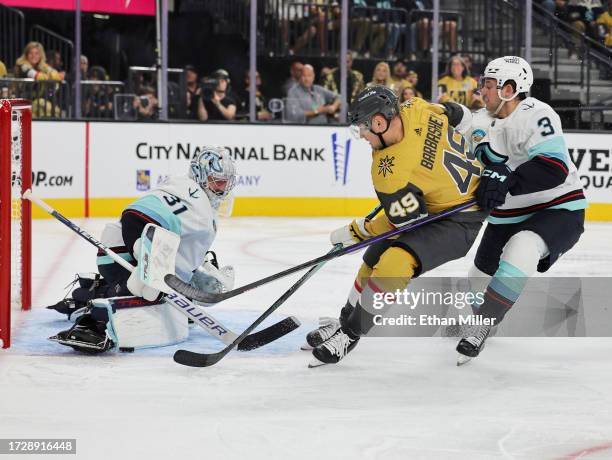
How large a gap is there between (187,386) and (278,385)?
0.89 feet

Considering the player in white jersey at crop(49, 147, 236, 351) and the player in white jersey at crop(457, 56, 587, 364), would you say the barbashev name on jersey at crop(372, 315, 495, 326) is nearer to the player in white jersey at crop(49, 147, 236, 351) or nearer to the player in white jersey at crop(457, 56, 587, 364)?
the player in white jersey at crop(457, 56, 587, 364)

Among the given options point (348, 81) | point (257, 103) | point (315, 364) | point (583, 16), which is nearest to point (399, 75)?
point (348, 81)

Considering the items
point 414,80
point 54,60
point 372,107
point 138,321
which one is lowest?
point 138,321

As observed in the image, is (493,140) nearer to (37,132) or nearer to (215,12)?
(37,132)

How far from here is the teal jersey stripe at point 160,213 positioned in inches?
139

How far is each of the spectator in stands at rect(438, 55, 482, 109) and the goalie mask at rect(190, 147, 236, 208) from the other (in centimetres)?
583

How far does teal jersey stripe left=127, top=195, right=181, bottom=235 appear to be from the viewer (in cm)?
353

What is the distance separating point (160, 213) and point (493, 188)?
113 centimetres

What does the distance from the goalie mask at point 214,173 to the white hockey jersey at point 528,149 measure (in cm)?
89

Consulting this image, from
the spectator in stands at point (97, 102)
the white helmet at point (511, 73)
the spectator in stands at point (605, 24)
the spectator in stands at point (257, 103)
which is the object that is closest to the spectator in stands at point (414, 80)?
the spectator in stands at point (257, 103)

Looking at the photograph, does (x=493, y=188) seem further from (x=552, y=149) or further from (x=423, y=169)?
(x=552, y=149)

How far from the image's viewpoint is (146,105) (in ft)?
28.0

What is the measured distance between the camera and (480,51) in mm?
10203

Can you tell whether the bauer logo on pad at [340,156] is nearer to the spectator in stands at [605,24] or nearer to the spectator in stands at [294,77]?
the spectator in stands at [294,77]
